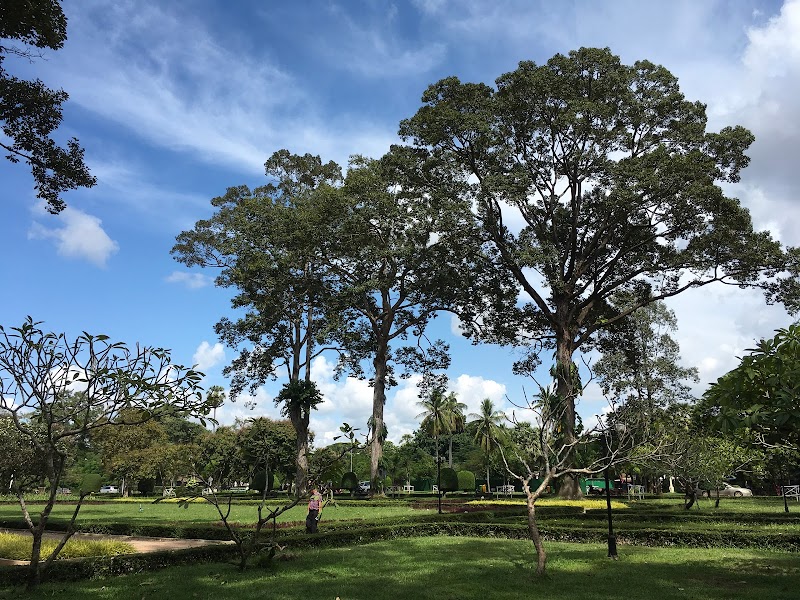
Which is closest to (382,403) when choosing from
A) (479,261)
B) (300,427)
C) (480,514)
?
(300,427)

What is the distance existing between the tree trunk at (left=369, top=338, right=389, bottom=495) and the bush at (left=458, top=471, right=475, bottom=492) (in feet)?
77.1

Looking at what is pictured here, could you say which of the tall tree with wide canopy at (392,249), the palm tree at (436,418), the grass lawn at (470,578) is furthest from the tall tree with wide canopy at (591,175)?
the palm tree at (436,418)

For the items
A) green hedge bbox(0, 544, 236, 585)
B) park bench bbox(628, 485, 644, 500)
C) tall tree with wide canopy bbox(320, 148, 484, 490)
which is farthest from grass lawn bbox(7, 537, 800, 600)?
park bench bbox(628, 485, 644, 500)

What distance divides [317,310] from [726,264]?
73.8ft

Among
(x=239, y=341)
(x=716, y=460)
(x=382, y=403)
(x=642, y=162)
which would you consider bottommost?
(x=716, y=460)

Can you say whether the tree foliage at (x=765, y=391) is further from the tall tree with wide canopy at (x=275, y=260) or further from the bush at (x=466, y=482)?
the bush at (x=466, y=482)

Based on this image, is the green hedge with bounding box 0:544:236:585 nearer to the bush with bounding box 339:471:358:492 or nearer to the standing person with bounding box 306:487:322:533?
the standing person with bounding box 306:487:322:533

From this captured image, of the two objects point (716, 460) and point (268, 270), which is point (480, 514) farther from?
point (268, 270)

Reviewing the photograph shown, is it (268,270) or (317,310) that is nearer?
(268,270)

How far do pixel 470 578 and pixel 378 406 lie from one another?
908 inches

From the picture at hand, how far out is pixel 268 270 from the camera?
1298 inches

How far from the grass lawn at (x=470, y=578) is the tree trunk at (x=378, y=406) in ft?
62.2

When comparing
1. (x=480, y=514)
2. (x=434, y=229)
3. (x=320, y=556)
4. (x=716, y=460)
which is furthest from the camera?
(x=434, y=229)

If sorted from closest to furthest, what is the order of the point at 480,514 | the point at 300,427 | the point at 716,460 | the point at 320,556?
the point at 320,556
the point at 480,514
the point at 716,460
the point at 300,427
